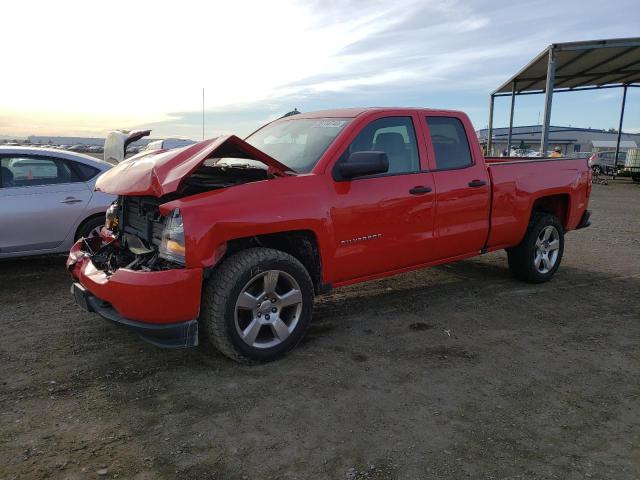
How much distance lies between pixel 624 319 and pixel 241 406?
368 centimetres

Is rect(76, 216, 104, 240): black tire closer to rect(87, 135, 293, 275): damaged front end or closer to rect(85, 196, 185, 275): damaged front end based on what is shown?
rect(85, 196, 185, 275): damaged front end

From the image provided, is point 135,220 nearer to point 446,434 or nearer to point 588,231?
point 446,434

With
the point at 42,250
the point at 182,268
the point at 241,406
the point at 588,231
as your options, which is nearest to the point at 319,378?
the point at 241,406

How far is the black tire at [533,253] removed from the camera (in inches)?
223

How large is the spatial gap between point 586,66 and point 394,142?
15551 millimetres

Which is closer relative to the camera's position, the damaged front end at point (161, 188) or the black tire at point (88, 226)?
the damaged front end at point (161, 188)

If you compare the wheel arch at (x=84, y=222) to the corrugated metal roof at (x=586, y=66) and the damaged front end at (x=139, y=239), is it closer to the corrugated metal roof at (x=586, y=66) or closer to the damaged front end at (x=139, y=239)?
the damaged front end at (x=139, y=239)

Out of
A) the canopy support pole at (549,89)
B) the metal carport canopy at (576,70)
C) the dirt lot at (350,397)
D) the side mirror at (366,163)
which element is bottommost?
the dirt lot at (350,397)

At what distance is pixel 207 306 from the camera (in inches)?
136

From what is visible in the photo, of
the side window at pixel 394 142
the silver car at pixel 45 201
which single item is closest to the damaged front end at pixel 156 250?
the side window at pixel 394 142

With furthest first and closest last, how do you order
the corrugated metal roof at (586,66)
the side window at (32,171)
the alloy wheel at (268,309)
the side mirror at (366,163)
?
the corrugated metal roof at (586,66)
the side window at (32,171)
the side mirror at (366,163)
the alloy wheel at (268,309)

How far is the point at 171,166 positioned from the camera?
11.5 ft

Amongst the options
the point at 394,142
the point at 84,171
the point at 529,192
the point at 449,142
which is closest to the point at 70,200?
the point at 84,171

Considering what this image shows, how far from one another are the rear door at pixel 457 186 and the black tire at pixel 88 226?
13.2 feet
